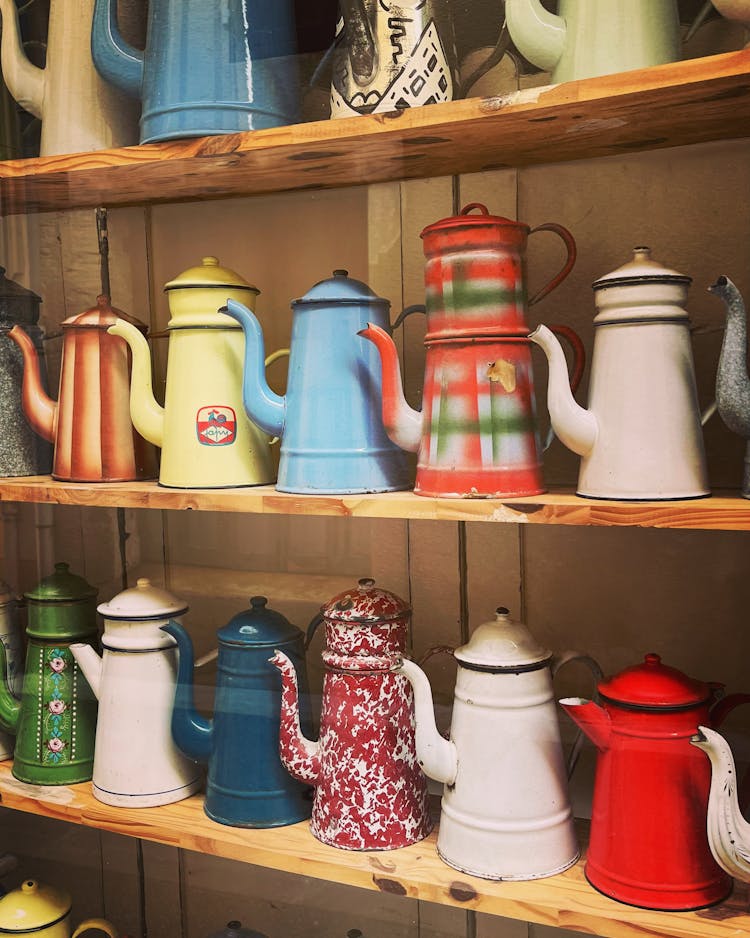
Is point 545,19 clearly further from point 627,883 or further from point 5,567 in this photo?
point 5,567

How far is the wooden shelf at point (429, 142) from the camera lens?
79 centimetres

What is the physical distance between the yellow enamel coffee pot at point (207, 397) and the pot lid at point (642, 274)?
0.38 metres

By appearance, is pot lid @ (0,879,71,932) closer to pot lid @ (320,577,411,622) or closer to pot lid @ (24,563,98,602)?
pot lid @ (24,563,98,602)

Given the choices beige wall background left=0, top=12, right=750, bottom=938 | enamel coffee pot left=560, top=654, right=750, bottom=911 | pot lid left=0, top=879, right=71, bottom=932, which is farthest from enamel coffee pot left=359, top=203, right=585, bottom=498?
pot lid left=0, top=879, right=71, bottom=932

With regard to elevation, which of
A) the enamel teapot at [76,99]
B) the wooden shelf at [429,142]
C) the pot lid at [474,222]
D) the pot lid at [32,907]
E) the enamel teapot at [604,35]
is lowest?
the pot lid at [32,907]

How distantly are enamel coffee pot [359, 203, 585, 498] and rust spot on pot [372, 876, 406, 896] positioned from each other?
1.21 ft

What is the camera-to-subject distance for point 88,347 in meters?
1.12

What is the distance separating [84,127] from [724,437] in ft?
2.58

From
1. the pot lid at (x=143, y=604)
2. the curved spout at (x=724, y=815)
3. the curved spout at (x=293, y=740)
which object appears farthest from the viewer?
the pot lid at (x=143, y=604)

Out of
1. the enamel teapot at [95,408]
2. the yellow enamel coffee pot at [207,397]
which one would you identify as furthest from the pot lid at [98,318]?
the yellow enamel coffee pot at [207,397]

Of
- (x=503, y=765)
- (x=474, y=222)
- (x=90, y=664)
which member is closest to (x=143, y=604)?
(x=90, y=664)

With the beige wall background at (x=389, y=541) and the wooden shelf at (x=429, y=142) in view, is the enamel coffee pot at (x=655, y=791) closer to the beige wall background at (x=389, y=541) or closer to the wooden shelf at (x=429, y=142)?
the beige wall background at (x=389, y=541)

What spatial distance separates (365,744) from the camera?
3.10 feet

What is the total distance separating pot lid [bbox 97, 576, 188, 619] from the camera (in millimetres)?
1077
